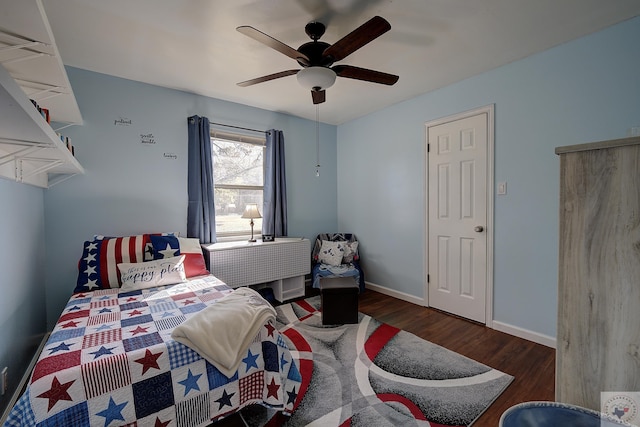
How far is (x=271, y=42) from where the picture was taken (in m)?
1.70

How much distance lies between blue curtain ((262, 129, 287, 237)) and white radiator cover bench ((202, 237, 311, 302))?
23 cm

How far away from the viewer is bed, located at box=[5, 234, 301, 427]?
3.50 feet

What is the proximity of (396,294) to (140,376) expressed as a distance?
301 centimetres

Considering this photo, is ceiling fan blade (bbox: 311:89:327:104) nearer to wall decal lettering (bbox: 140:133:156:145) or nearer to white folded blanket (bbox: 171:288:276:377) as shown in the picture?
white folded blanket (bbox: 171:288:276:377)

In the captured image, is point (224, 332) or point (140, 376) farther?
point (224, 332)

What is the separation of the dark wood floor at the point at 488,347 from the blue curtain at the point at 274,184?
1538 millimetres

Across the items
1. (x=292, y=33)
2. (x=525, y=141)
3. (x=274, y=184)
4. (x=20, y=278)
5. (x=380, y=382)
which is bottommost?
(x=380, y=382)

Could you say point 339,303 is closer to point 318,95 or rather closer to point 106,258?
point 318,95

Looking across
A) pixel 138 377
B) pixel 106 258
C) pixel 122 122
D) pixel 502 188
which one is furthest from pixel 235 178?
pixel 502 188

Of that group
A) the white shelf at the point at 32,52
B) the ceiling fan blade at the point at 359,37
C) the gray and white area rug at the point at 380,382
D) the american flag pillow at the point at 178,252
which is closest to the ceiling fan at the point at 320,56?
the ceiling fan blade at the point at 359,37

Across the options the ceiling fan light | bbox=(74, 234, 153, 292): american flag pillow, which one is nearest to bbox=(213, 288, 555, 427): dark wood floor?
bbox=(74, 234, 153, 292): american flag pillow

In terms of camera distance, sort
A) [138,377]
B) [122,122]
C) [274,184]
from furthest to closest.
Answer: [274,184], [122,122], [138,377]

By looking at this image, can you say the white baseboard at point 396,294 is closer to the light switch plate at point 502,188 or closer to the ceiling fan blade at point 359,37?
the light switch plate at point 502,188

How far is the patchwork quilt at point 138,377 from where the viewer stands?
1.07 meters
